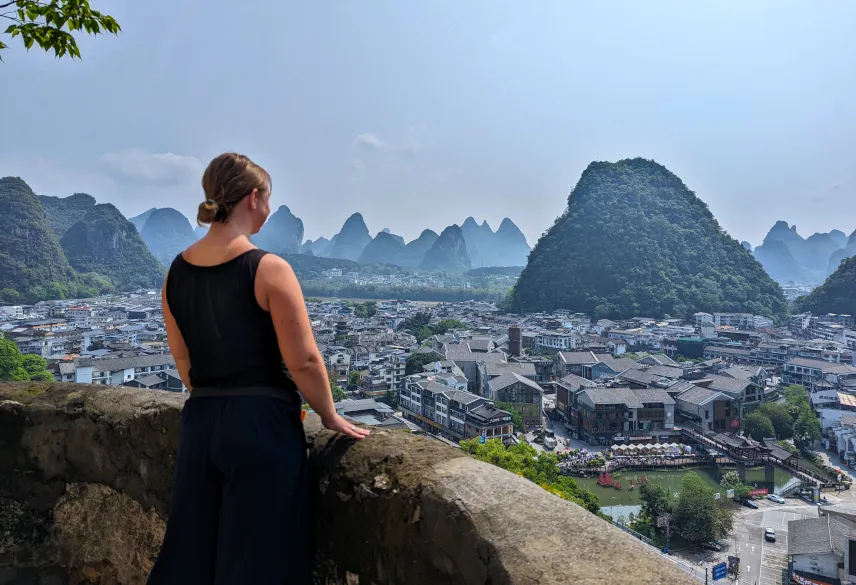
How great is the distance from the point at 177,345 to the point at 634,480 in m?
18.4

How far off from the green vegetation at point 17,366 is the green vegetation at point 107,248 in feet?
154

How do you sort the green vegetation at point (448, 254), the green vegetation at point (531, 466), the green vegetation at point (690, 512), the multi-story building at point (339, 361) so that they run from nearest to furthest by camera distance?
the green vegetation at point (531, 466), the green vegetation at point (690, 512), the multi-story building at point (339, 361), the green vegetation at point (448, 254)

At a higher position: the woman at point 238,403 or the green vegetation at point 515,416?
the woman at point 238,403

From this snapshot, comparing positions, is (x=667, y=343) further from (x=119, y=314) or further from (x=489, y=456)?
(x=119, y=314)

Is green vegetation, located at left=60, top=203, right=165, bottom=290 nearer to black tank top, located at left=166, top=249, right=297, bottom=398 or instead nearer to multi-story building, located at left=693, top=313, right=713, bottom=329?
multi-story building, located at left=693, top=313, right=713, bottom=329

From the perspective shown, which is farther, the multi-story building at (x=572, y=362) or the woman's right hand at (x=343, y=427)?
the multi-story building at (x=572, y=362)

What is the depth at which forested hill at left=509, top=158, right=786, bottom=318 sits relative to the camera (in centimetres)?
4538

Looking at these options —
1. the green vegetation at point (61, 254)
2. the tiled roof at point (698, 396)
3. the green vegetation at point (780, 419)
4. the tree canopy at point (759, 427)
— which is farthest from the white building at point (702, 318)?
the green vegetation at point (61, 254)

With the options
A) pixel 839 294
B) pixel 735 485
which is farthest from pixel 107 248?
pixel 839 294

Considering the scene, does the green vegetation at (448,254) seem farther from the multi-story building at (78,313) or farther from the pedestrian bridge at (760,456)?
the pedestrian bridge at (760,456)

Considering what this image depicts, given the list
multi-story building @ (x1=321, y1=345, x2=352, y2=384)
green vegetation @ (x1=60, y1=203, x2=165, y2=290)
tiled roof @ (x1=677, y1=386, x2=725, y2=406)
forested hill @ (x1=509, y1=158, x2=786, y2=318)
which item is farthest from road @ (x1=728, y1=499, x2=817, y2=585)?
green vegetation @ (x1=60, y1=203, x2=165, y2=290)

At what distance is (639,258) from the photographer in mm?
48312

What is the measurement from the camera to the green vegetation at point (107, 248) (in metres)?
61.8

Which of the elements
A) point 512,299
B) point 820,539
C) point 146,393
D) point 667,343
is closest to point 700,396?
point 820,539
